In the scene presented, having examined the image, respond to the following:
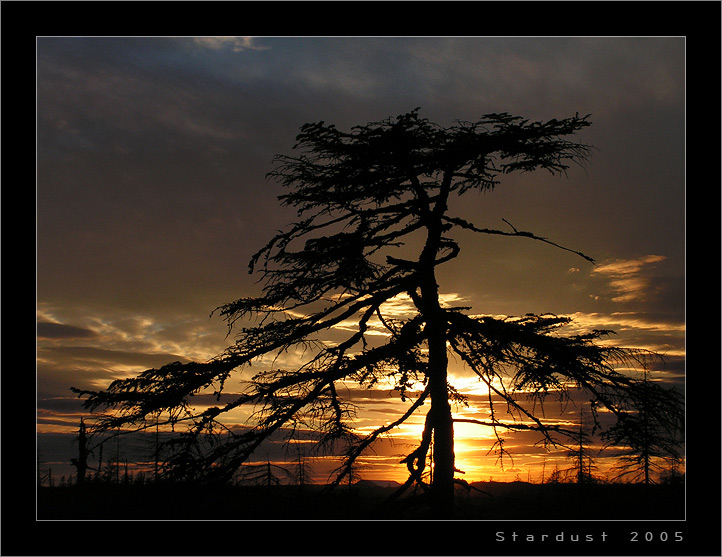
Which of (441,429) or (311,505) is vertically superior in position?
(441,429)

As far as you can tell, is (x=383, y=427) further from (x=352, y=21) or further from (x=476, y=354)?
(x=352, y=21)

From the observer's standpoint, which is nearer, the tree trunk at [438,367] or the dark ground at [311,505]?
the dark ground at [311,505]

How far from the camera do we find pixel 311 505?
53.9ft

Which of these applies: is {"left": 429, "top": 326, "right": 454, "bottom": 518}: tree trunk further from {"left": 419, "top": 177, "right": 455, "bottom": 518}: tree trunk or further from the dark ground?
the dark ground

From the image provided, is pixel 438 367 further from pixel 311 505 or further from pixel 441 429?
pixel 311 505

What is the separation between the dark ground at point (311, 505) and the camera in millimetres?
13008

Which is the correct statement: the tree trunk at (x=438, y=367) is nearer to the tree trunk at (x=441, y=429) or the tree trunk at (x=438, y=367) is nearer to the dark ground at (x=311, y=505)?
the tree trunk at (x=441, y=429)

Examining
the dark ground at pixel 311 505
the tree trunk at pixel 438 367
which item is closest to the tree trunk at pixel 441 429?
the tree trunk at pixel 438 367

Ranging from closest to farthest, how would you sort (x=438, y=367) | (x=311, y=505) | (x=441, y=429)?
1. (x=441, y=429)
2. (x=438, y=367)
3. (x=311, y=505)

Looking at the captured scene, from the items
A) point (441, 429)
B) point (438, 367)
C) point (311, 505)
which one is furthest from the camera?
point (311, 505)

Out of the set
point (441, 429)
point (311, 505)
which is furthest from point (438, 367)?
point (311, 505)

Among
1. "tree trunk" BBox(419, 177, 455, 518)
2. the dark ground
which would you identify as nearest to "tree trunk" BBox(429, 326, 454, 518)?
"tree trunk" BBox(419, 177, 455, 518)

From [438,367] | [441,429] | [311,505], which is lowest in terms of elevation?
[311,505]
